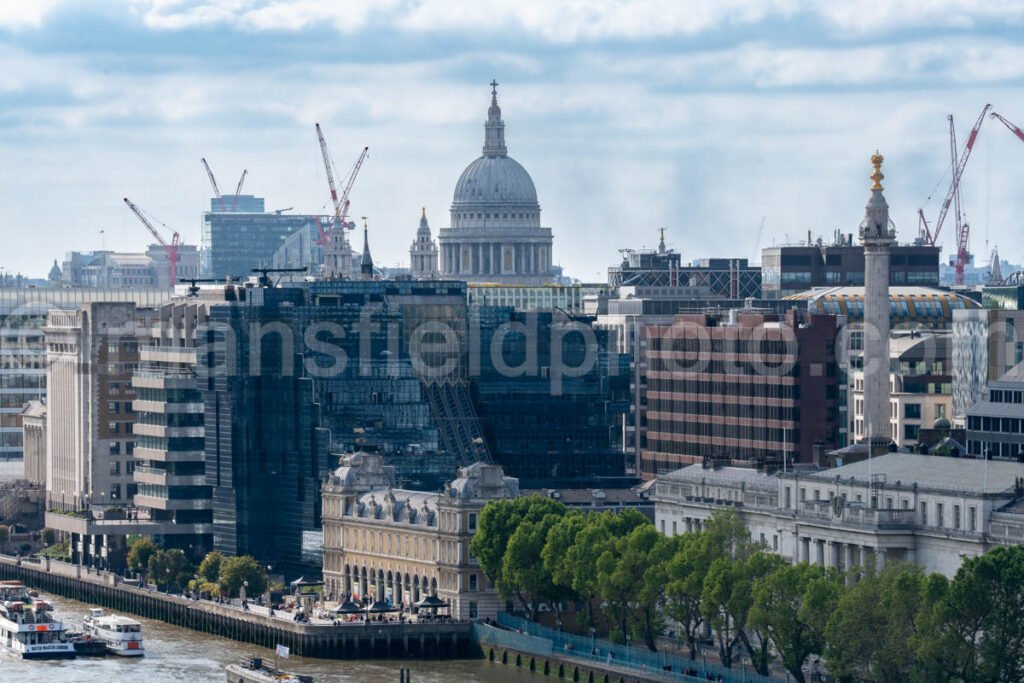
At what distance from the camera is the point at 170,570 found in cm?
18638

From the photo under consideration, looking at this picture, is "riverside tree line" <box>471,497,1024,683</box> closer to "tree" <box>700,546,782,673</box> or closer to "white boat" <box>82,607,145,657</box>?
"tree" <box>700,546,782,673</box>

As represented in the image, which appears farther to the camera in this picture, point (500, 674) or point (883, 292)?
point (883, 292)

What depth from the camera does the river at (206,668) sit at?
15012 centimetres

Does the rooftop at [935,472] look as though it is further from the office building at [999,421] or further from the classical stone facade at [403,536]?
the classical stone facade at [403,536]

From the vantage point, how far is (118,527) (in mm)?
199375

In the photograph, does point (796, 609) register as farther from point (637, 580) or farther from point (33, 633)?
point (33, 633)

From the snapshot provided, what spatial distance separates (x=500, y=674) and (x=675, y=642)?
789cm

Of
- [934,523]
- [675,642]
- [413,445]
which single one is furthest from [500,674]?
[413,445]

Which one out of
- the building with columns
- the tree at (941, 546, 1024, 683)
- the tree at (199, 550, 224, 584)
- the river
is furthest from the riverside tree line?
the tree at (199, 550, 224, 584)

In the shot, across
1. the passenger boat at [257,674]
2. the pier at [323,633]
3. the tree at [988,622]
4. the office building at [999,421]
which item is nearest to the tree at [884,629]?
the tree at [988,622]

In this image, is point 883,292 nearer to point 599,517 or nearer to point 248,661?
point 599,517

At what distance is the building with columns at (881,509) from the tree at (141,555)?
41.8 meters

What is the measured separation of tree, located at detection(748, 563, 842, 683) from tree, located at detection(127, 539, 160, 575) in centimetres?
6410

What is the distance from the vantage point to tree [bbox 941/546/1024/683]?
122000mm
